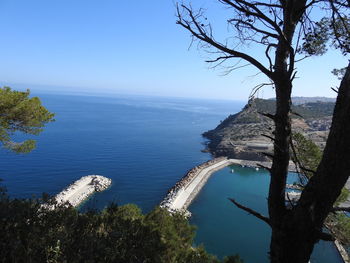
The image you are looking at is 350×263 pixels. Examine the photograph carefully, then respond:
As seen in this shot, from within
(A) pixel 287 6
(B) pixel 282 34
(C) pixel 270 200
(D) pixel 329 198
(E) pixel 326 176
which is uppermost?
(A) pixel 287 6

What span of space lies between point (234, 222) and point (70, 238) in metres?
28.8

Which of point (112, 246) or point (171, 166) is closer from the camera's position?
point (112, 246)

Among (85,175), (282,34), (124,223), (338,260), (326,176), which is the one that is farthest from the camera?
(85,175)

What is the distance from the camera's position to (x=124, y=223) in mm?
5762

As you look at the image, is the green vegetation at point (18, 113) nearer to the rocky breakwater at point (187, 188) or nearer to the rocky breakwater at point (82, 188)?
the rocky breakwater at point (187, 188)

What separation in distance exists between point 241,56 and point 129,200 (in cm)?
3344

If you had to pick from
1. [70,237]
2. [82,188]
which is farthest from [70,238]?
[82,188]

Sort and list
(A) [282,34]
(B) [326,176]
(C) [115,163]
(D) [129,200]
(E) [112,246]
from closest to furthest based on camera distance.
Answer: (B) [326,176] < (A) [282,34] < (E) [112,246] < (D) [129,200] < (C) [115,163]

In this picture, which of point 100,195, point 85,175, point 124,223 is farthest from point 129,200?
point 124,223

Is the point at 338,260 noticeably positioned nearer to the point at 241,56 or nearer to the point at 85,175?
the point at 241,56

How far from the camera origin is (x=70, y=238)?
14.9ft

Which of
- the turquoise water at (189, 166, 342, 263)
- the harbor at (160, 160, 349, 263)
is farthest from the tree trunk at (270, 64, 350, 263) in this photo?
the turquoise water at (189, 166, 342, 263)

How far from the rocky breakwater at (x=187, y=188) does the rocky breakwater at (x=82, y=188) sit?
8.71 meters

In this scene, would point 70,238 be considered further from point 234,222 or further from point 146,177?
point 146,177
